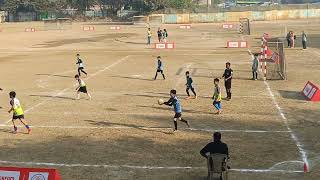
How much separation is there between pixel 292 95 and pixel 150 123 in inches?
403

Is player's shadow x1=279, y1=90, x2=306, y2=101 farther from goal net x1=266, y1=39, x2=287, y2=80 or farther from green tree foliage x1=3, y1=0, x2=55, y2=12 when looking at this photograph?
green tree foliage x1=3, y1=0, x2=55, y2=12

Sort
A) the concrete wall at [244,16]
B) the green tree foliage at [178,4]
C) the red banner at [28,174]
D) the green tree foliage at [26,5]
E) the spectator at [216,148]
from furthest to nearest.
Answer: the green tree foliage at [26,5], the green tree foliage at [178,4], the concrete wall at [244,16], the spectator at [216,148], the red banner at [28,174]

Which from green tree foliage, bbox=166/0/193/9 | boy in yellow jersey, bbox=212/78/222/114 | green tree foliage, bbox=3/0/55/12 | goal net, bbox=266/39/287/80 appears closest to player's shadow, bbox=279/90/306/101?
goal net, bbox=266/39/287/80

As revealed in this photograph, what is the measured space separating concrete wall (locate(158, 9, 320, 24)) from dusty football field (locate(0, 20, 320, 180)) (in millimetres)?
72418

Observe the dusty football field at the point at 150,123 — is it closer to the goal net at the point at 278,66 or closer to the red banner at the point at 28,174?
the goal net at the point at 278,66

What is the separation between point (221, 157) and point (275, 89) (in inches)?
688

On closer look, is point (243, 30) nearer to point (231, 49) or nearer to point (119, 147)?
point (231, 49)

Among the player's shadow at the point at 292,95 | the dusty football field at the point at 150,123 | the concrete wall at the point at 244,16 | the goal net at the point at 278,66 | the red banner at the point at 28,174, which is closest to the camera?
the red banner at the point at 28,174

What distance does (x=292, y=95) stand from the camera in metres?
27.5

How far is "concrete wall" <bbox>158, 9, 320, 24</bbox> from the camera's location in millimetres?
114125

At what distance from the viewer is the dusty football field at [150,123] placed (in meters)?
15.9

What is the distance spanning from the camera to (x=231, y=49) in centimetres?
5503

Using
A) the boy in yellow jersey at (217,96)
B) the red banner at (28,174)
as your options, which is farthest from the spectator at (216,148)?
the boy in yellow jersey at (217,96)

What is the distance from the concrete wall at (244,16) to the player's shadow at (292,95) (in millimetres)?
86950
